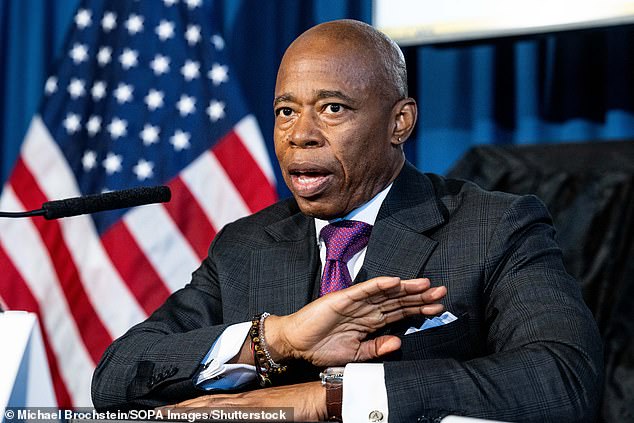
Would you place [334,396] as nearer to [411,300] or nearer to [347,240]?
[411,300]

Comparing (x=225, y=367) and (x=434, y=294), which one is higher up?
(x=434, y=294)

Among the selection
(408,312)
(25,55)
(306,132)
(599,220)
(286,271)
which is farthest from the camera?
(25,55)

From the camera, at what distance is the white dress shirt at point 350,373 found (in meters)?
1.33

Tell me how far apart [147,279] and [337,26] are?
1.53 metres

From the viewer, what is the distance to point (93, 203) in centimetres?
149

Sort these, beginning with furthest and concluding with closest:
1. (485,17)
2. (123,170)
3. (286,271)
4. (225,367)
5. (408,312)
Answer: (123,170), (485,17), (286,271), (225,367), (408,312)

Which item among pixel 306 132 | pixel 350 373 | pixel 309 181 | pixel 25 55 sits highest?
pixel 25 55

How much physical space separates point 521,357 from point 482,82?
1.69 metres

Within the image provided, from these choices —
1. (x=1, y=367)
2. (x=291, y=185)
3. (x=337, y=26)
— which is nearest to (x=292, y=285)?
(x=291, y=185)

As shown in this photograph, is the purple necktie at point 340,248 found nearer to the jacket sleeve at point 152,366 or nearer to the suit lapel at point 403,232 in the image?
the suit lapel at point 403,232

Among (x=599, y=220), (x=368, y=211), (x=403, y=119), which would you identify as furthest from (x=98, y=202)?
(x=599, y=220)

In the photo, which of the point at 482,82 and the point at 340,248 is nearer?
the point at 340,248

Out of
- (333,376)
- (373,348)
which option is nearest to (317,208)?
(373,348)

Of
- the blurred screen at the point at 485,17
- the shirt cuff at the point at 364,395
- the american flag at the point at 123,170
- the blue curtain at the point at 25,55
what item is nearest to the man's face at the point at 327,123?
the shirt cuff at the point at 364,395
